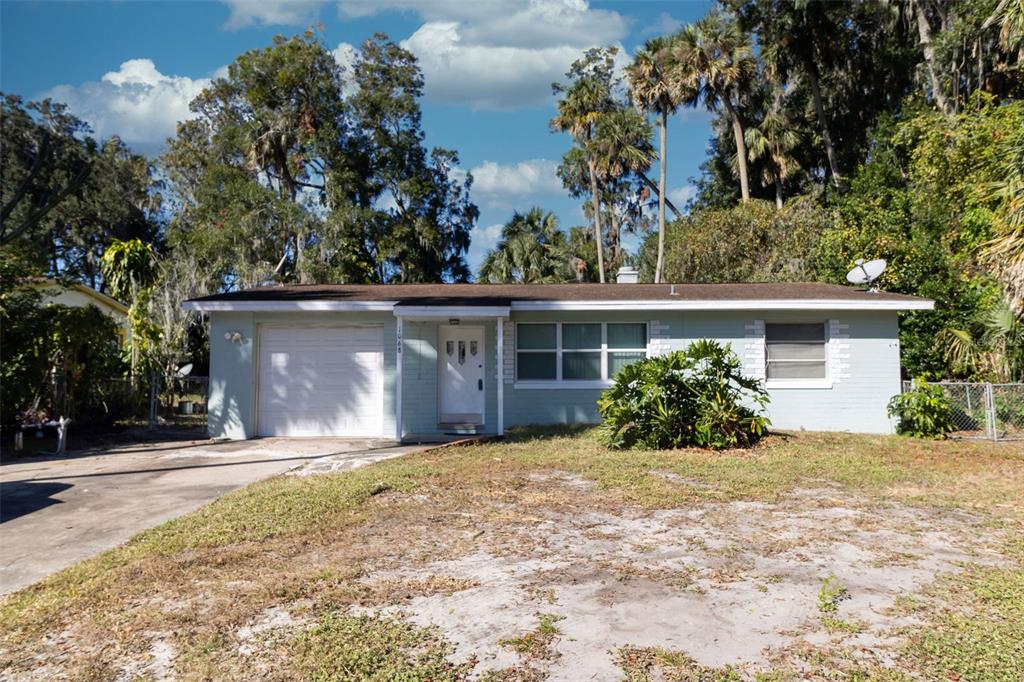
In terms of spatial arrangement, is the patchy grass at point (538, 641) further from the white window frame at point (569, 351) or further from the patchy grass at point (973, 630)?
the white window frame at point (569, 351)

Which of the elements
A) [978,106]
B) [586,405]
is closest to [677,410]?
[586,405]

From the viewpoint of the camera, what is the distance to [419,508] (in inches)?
286

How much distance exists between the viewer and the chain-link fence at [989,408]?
12.3 m

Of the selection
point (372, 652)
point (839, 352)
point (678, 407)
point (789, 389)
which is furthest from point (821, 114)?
point (372, 652)

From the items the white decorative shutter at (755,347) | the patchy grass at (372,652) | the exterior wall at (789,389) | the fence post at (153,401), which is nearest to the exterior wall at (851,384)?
the exterior wall at (789,389)

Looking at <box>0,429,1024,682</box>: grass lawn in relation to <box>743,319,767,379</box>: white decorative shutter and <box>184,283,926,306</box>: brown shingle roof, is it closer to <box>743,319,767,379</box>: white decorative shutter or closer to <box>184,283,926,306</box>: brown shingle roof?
<box>743,319,767,379</box>: white decorative shutter

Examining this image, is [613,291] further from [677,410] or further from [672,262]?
[672,262]

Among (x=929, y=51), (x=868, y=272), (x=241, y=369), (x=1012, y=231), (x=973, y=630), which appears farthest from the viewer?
(x=929, y=51)

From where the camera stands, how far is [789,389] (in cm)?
1375

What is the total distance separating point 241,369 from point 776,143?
23.9m

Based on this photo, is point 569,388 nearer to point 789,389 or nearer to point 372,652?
point 789,389

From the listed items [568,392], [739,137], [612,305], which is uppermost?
[739,137]

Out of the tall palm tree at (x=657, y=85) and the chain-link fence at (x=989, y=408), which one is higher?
the tall palm tree at (x=657, y=85)

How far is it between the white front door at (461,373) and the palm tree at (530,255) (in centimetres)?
1668
